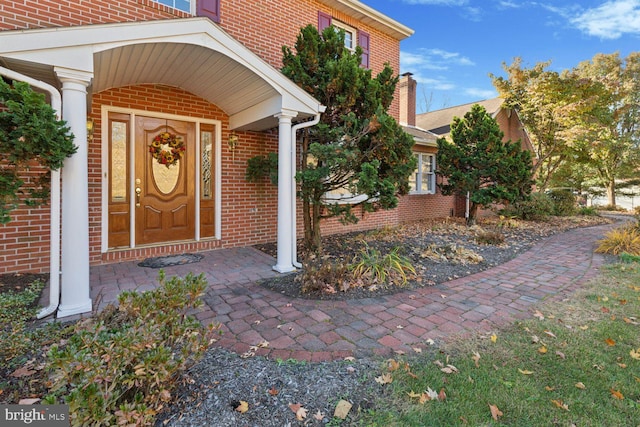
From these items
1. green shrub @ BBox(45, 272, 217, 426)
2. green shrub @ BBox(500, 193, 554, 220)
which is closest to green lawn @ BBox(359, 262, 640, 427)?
green shrub @ BBox(45, 272, 217, 426)

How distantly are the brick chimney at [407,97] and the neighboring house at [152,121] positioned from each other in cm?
640

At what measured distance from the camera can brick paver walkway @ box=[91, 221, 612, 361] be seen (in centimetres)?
263

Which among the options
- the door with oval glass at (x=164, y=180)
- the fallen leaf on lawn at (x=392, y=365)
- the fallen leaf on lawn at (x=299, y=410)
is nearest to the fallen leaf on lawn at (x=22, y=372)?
the fallen leaf on lawn at (x=299, y=410)

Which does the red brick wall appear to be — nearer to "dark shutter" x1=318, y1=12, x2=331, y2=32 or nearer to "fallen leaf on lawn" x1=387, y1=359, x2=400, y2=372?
"dark shutter" x1=318, y1=12, x2=331, y2=32

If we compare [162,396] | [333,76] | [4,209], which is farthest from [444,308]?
[4,209]

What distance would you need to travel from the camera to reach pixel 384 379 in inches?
83.9

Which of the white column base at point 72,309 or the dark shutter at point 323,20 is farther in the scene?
the dark shutter at point 323,20

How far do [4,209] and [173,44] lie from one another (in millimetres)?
2446

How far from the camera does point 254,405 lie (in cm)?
188

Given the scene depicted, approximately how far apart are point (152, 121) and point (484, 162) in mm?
8654

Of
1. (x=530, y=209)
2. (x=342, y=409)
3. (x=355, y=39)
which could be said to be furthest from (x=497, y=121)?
(x=342, y=409)

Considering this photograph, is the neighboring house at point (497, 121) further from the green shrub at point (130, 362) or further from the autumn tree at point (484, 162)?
the green shrub at point (130, 362)

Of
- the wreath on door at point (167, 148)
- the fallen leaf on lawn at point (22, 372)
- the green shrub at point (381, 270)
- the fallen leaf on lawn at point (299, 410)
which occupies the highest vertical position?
the wreath on door at point (167, 148)

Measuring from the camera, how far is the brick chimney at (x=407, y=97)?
12.5 m
